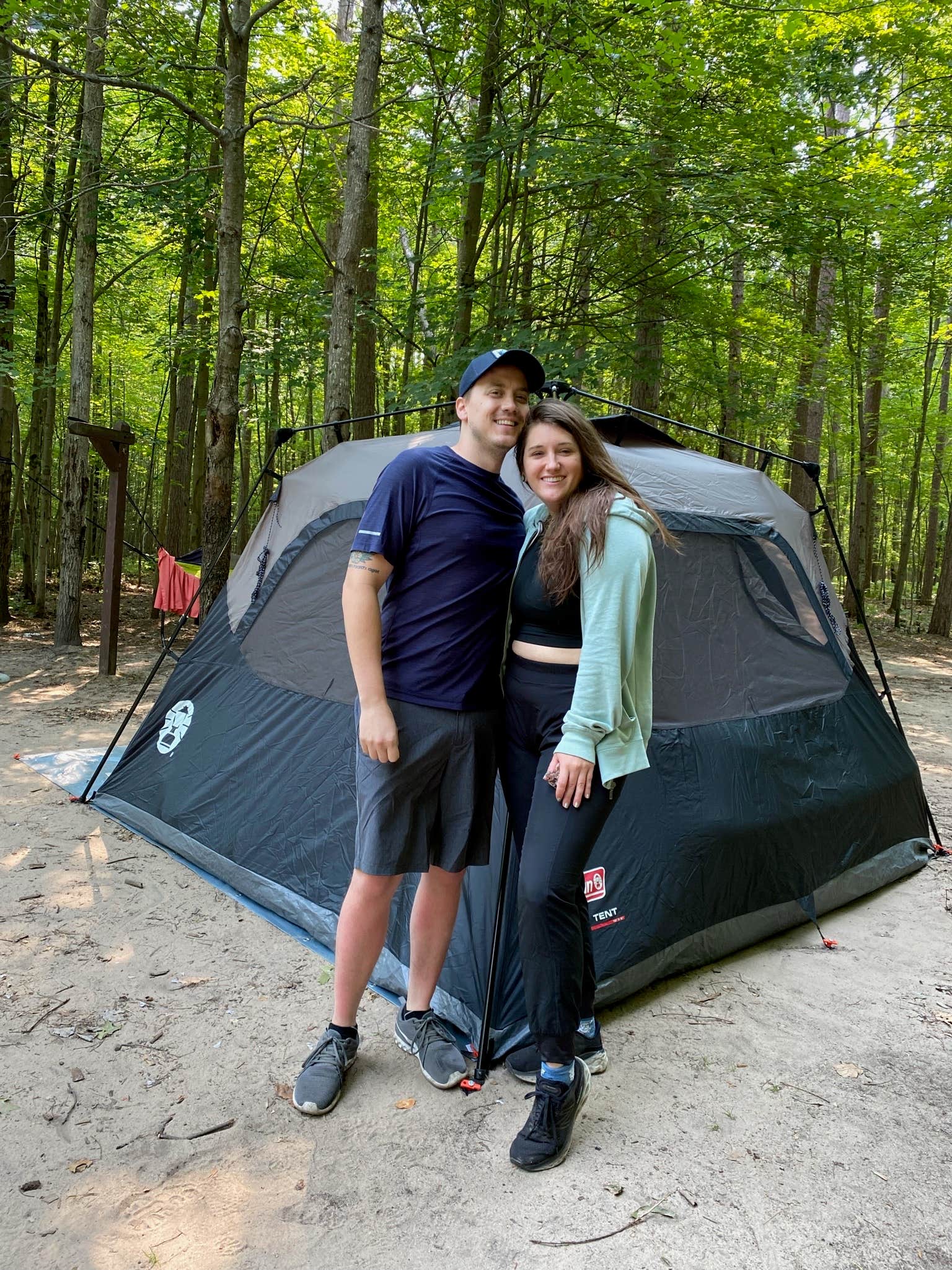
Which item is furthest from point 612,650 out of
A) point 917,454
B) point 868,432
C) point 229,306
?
point 868,432

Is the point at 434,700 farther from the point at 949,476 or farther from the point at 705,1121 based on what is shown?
the point at 949,476

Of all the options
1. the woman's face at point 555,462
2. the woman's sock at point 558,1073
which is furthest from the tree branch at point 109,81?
the woman's sock at point 558,1073

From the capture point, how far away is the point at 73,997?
2473 millimetres

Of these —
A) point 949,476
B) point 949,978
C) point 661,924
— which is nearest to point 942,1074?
point 949,978

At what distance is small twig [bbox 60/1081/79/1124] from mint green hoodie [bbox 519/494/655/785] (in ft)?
4.71

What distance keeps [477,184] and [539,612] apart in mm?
5569

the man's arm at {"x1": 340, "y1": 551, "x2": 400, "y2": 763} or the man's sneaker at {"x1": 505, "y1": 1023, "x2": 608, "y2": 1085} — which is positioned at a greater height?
the man's arm at {"x1": 340, "y1": 551, "x2": 400, "y2": 763}

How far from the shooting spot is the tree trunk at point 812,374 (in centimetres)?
901

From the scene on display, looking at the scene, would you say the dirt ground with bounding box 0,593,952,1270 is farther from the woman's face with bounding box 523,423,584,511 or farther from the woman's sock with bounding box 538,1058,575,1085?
the woman's face with bounding box 523,423,584,511

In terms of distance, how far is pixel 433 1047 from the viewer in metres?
2.16

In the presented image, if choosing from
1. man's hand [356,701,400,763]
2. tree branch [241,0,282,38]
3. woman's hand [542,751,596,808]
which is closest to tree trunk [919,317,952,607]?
tree branch [241,0,282,38]

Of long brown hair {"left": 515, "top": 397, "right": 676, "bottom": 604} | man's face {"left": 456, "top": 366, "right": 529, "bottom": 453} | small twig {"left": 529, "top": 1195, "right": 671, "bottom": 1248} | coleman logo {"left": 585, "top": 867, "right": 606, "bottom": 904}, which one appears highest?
man's face {"left": 456, "top": 366, "right": 529, "bottom": 453}

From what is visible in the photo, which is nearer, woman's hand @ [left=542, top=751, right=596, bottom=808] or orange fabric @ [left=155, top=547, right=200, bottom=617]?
woman's hand @ [left=542, top=751, right=596, bottom=808]

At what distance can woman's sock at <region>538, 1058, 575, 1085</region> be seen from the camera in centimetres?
188
